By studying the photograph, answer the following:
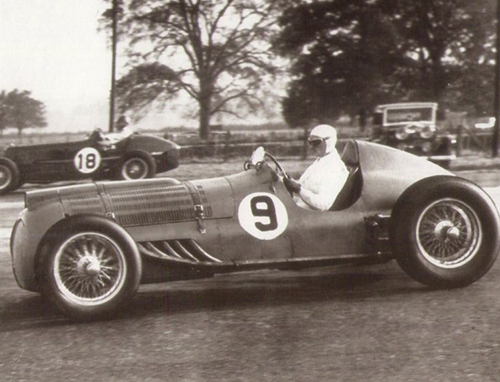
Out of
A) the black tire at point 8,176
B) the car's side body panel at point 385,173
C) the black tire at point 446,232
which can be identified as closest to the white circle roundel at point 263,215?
the car's side body panel at point 385,173

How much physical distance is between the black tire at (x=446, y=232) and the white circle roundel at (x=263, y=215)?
78 cm

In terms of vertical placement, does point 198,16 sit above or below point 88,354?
above

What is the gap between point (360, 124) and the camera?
147 feet

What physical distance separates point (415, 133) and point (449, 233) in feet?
56.0

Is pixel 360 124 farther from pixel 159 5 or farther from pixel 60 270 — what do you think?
pixel 60 270

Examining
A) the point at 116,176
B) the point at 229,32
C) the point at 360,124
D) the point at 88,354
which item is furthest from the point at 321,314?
the point at 360,124

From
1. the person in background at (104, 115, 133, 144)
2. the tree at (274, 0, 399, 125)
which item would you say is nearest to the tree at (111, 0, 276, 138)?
the tree at (274, 0, 399, 125)

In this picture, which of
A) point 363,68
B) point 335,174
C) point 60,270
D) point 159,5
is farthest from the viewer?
point 363,68

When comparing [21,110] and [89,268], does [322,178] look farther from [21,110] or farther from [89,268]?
[21,110]

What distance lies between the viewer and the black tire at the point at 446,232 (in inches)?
250

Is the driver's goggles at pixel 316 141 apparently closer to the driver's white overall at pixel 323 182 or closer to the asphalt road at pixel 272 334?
the driver's white overall at pixel 323 182

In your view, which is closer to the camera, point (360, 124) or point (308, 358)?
point (308, 358)

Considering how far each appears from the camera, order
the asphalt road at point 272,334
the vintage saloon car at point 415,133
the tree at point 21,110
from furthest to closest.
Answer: the tree at point 21,110 < the vintage saloon car at point 415,133 < the asphalt road at point 272,334

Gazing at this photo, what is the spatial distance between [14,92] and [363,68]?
1693 centimetres
